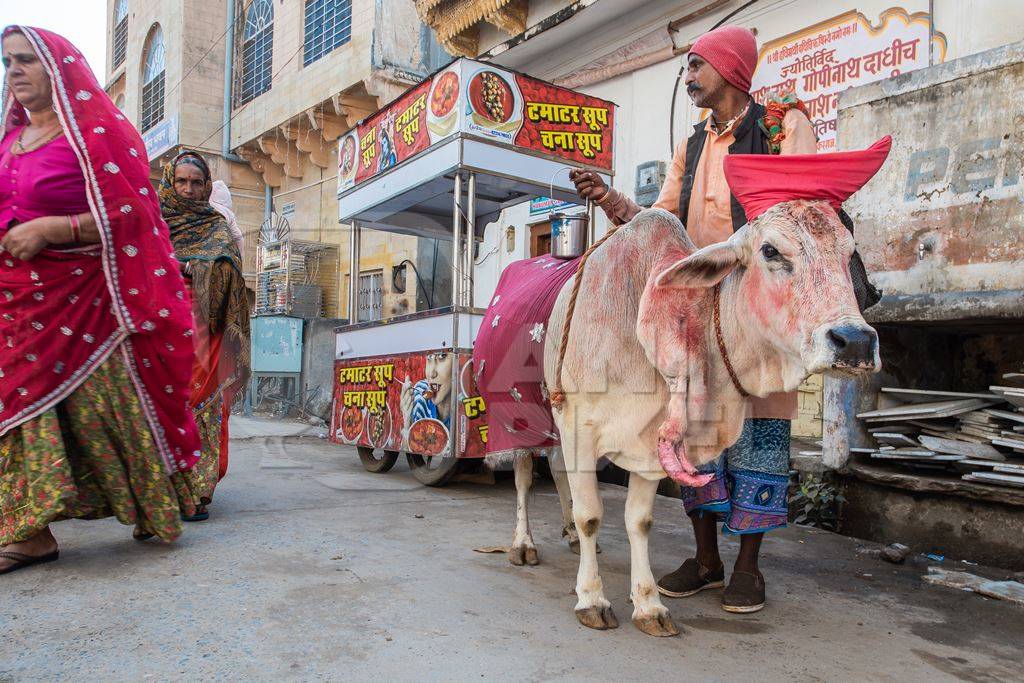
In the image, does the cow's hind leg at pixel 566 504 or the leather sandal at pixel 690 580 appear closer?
the leather sandal at pixel 690 580

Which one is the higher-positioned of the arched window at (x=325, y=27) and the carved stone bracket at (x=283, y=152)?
the arched window at (x=325, y=27)

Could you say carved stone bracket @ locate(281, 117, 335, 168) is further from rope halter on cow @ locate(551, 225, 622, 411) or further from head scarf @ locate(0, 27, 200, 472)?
rope halter on cow @ locate(551, 225, 622, 411)

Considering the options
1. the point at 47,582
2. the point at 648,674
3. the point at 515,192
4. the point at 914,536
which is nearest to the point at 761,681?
the point at 648,674

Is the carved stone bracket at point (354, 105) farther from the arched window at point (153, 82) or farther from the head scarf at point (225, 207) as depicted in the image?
the head scarf at point (225, 207)

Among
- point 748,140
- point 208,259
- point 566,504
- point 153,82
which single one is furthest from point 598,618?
point 153,82

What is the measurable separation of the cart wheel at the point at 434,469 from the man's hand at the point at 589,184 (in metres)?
2.69

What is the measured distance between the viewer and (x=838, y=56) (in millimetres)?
5840

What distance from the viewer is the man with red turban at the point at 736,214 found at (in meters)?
2.55

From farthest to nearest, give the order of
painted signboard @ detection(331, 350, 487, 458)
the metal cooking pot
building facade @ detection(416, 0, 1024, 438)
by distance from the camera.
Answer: building facade @ detection(416, 0, 1024, 438), painted signboard @ detection(331, 350, 487, 458), the metal cooking pot

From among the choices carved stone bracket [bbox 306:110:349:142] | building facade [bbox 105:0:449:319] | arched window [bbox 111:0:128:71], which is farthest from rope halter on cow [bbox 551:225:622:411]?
arched window [bbox 111:0:128:71]

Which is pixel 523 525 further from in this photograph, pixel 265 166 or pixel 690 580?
pixel 265 166

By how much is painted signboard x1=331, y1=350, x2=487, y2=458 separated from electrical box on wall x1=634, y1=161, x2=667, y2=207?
10.5 feet

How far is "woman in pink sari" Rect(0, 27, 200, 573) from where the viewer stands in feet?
9.01

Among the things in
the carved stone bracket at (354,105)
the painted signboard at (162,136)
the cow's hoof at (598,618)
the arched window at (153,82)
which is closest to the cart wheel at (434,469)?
the cow's hoof at (598,618)
